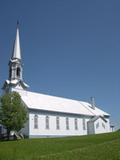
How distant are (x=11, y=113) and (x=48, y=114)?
11976mm

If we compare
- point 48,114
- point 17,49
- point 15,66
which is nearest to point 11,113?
point 48,114

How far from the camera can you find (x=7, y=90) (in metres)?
51.6

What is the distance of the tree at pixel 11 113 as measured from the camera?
132ft

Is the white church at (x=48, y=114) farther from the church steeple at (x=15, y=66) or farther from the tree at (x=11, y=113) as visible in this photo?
the tree at (x=11, y=113)

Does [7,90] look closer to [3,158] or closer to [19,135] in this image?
[19,135]

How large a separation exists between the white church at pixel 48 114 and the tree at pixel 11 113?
597cm

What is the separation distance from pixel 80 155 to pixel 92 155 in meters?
0.82

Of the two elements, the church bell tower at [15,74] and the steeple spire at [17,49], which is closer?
the church bell tower at [15,74]

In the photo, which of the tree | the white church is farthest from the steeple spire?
the tree

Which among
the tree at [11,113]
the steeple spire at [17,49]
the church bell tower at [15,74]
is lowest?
the tree at [11,113]

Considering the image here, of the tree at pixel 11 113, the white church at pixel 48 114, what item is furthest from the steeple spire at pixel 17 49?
the tree at pixel 11 113

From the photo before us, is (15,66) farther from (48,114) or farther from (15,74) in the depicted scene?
(48,114)

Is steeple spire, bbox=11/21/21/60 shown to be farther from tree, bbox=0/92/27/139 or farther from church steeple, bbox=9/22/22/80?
tree, bbox=0/92/27/139

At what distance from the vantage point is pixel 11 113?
4053 centimetres
